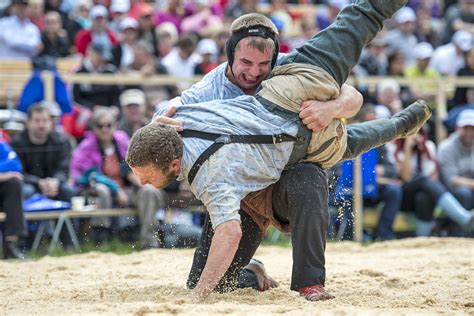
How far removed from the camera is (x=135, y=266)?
7715 mm

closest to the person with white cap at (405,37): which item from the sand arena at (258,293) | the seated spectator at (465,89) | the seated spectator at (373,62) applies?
the seated spectator at (373,62)

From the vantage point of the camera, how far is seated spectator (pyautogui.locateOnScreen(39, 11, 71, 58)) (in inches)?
485

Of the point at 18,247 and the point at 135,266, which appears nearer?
the point at 135,266

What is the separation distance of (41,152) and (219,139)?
4829 mm

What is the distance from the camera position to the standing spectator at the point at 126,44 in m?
12.3

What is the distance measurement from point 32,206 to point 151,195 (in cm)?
114

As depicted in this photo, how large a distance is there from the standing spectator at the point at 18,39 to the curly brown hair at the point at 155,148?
23.2 ft

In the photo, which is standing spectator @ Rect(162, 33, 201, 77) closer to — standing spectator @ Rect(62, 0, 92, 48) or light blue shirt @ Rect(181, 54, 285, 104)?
standing spectator @ Rect(62, 0, 92, 48)

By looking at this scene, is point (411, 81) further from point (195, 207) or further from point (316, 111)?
point (316, 111)

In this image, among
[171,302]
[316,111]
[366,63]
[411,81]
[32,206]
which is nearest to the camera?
[171,302]

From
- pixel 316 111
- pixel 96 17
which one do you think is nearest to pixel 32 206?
pixel 96 17

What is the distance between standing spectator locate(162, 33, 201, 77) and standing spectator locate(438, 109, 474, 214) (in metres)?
3.31

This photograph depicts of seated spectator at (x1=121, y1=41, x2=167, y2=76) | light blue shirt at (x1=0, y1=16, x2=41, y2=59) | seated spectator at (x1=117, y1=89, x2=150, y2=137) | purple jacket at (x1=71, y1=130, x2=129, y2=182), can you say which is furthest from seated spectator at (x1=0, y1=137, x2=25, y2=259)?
light blue shirt at (x1=0, y1=16, x2=41, y2=59)

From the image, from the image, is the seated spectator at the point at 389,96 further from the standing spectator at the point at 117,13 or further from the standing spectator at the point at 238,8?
the standing spectator at the point at 117,13
